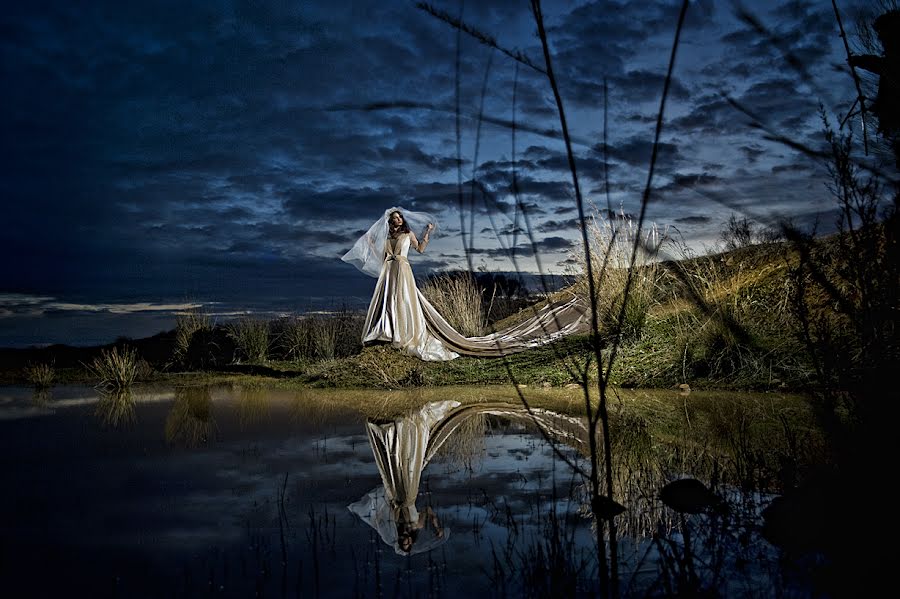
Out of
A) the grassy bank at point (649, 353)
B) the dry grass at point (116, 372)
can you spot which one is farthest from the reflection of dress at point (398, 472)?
the dry grass at point (116, 372)

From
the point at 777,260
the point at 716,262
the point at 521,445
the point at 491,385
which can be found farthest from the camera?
the point at 716,262

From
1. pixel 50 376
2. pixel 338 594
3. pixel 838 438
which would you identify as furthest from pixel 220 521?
pixel 50 376

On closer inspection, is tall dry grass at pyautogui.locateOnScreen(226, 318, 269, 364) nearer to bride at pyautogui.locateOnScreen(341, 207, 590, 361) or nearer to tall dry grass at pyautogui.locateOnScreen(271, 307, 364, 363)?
tall dry grass at pyautogui.locateOnScreen(271, 307, 364, 363)

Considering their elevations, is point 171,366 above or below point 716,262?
below

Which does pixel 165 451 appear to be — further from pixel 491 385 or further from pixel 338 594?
pixel 491 385

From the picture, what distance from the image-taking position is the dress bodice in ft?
37.8

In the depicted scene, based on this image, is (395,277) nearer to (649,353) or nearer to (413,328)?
(413,328)

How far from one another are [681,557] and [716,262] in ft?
39.1

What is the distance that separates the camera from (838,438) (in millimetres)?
2473

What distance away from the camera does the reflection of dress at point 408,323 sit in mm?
11492

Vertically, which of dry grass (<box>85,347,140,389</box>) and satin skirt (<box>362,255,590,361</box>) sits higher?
satin skirt (<box>362,255,590,361</box>)

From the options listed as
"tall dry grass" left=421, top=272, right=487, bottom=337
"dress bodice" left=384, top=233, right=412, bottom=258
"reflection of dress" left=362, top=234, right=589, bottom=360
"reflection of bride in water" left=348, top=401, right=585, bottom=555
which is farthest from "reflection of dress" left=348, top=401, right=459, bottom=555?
"tall dry grass" left=421, top=272, right=487, bottom=337

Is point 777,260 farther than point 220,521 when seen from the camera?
Yes

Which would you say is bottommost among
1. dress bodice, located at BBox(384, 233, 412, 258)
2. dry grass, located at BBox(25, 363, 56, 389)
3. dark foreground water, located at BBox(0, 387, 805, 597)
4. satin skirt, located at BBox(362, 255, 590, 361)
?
dark foreground water, located at BBox(0, 387, 805, 597)
